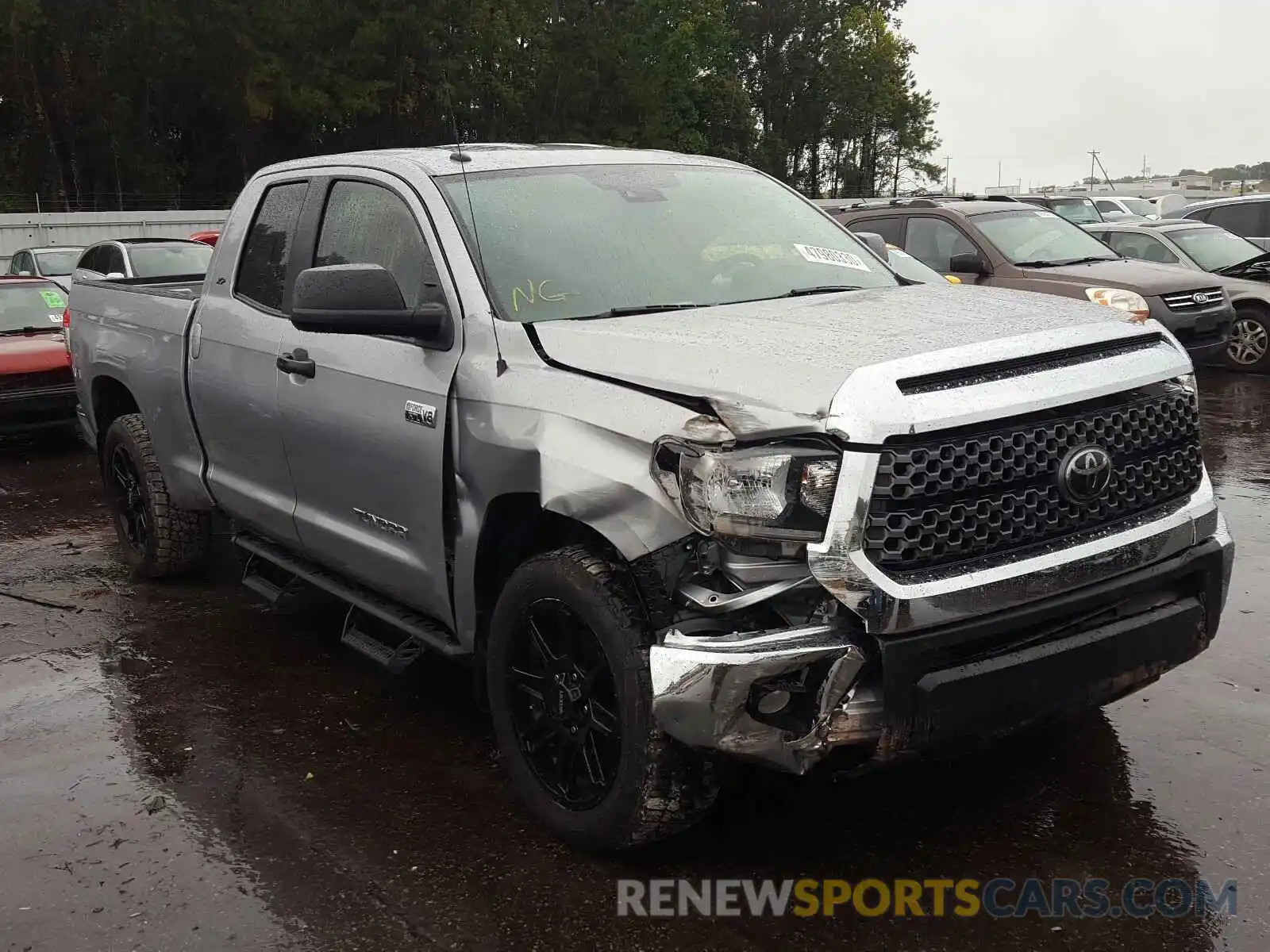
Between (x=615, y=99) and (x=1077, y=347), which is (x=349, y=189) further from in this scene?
(x=615, y=99)

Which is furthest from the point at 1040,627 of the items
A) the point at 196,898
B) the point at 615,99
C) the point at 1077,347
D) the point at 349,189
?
the point at 615,99

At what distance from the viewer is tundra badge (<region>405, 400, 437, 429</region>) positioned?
3.90 meters

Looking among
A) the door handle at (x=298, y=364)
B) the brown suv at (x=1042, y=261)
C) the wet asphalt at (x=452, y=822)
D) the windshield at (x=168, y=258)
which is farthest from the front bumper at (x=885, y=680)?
the windshield at (x=168, y=258)

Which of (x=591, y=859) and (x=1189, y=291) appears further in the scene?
(x=1189, y=291)

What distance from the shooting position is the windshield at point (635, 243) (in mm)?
4020

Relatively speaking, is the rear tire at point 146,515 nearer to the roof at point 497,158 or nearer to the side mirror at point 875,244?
the roof at point 497,158

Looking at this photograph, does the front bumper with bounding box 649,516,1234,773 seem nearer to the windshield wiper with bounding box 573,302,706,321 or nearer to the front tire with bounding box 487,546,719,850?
the front tire with bounding box 487,546,719,850

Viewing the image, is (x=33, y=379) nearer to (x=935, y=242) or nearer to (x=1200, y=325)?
(x=935, y=242)

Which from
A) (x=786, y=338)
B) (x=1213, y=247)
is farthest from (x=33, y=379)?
(x=1213, y=247)

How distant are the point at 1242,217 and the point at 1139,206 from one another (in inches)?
781

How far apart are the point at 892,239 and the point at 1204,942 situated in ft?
33.5

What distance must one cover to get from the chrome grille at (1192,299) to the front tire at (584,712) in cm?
964

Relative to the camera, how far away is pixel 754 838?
142 inches

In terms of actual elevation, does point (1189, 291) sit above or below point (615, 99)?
below
